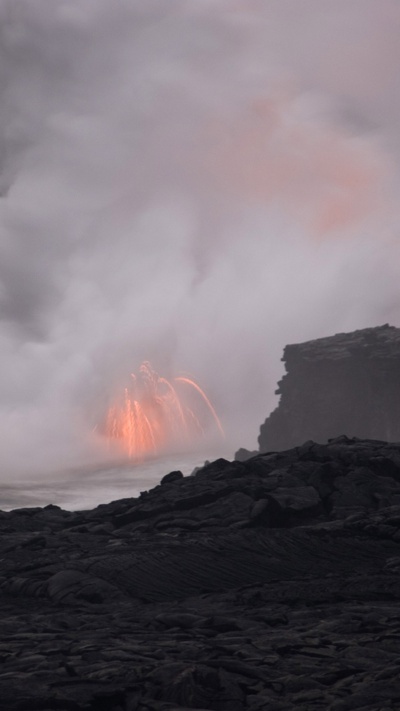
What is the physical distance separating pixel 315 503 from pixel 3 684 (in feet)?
77.6

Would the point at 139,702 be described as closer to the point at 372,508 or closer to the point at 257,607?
the point at 257,607

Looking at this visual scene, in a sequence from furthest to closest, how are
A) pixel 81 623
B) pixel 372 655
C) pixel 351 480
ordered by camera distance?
pixel 351 480 → pixel 81 623 → pixel 372 655

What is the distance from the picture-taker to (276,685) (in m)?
18.5

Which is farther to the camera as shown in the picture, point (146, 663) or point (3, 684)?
point (146, 663)

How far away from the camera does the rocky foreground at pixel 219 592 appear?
1834 cm

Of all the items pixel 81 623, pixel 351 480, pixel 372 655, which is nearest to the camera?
pixel 372 655

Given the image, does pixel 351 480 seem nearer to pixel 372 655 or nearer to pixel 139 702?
pixel 372 655

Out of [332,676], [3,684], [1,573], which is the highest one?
[1,573]

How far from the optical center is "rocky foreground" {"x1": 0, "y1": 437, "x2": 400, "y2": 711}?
18344mm

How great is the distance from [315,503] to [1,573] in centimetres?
1632

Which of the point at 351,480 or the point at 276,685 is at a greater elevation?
the point at 351,480

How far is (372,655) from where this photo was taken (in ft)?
66.9

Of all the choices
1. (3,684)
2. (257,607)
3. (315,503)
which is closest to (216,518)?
(315,503)

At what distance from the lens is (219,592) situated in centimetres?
2919
